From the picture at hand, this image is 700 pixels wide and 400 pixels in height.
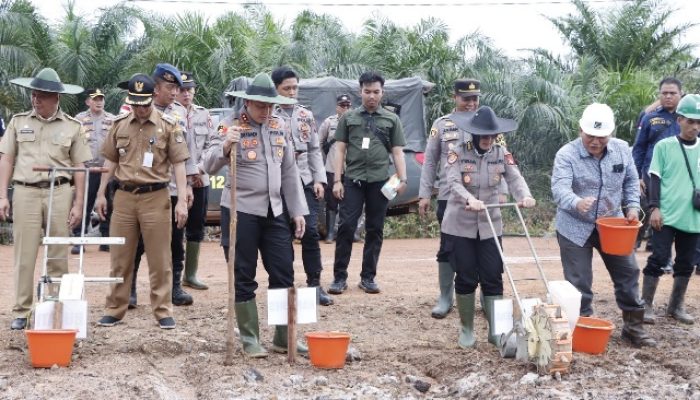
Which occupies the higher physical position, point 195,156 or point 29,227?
point 195,156

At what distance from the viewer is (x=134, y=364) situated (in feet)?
23.2

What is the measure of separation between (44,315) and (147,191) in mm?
1518

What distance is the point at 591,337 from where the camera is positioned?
296 inches

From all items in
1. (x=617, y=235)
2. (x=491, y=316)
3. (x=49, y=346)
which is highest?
(x=617, y=235)

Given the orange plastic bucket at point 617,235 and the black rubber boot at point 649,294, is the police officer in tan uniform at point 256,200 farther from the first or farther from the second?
the black rubber boot at point 649,294

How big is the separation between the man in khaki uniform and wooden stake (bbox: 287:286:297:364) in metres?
2.20

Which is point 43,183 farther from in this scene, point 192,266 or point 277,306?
point 277,306

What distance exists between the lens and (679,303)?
9.15 m

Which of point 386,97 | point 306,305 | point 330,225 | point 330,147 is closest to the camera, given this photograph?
point 306,305

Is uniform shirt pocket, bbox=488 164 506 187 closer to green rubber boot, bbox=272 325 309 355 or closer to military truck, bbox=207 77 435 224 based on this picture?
green rubber boot, bbox=272 325 309 355

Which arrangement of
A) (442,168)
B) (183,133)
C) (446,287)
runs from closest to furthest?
(183,133) → (442,168) → (446,287)

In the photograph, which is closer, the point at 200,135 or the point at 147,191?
the point at 147,191

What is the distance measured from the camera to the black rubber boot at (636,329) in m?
8.02

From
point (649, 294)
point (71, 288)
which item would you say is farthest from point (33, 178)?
point (649, 294)
